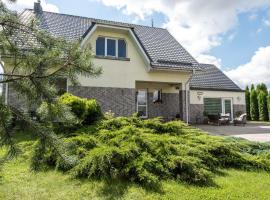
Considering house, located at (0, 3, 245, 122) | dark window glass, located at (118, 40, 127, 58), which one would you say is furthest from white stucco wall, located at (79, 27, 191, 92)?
dark window glass, located at (118, 40, 127, 58)

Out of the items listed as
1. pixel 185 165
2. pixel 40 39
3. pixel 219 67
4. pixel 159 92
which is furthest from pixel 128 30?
pixel 219 67

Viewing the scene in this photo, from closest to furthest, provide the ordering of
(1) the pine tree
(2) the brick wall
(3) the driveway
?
(1) the pine tree, (3) the driveway, (2) the brick wall

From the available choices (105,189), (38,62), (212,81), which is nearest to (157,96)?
(212,81)

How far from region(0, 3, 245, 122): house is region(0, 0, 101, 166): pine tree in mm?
9372

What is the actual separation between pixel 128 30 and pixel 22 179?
11369mm

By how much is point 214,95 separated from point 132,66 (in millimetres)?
10754

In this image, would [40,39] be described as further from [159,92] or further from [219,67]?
[219,67]

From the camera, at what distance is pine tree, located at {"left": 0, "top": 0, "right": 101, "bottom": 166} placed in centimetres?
251

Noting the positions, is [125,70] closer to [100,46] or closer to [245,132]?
[100,46]

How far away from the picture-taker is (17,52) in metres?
2.60

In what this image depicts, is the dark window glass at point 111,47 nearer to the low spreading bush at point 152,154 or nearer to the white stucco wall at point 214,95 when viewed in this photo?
the low spreading bush at point 152,154

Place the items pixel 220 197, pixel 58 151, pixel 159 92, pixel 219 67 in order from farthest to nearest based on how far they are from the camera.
Answer: 1. pixel 219 67
2. pixel 159 92
3. pixel 220 197
4. pixel 58 151

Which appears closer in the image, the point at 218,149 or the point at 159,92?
the point at 218,149

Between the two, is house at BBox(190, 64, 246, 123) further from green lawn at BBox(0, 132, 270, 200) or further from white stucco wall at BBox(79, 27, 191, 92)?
green lawn at BBox(0, 132, 270, 200)
